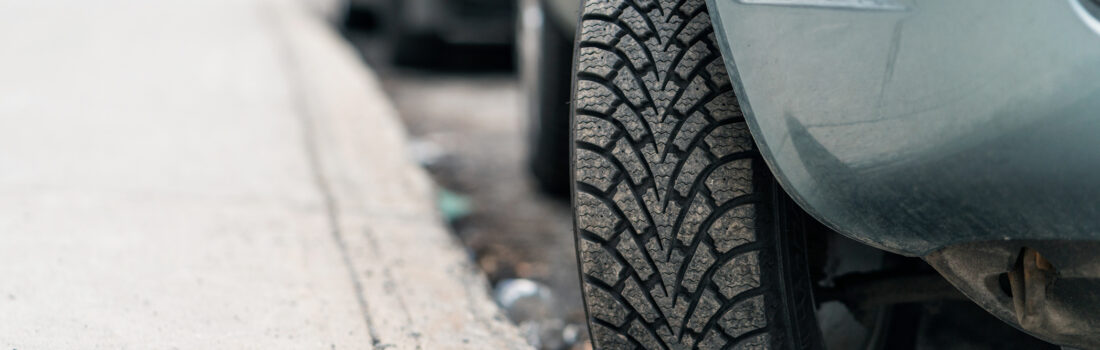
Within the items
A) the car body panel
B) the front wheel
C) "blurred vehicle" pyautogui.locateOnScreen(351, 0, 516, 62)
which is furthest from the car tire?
"blurred vehicle" pyautogui.locateOnScreen(351, 0, 516, 62)

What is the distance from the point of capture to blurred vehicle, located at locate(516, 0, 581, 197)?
125 inches

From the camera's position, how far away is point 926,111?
3.81 feet

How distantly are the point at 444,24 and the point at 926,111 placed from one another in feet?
17.2

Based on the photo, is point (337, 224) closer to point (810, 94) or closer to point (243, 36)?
point (810, 94)

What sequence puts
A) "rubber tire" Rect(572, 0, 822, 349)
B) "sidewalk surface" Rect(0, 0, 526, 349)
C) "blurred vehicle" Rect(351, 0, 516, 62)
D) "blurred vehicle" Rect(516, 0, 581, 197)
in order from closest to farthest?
"rubber tire" Rect(572, 0, 822, 349), "sidewalk surface" Rect(0, 0, 526, 349), "blurred vehicle" Rect(516, 0, 581, 197), "blurred vehicle" Rect(351, 0, 516, 62)

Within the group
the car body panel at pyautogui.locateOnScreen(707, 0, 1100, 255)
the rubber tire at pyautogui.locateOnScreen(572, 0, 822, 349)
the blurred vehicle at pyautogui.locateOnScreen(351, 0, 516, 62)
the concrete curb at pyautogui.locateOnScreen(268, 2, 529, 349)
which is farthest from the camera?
the blurred vehicle at pyautogui.locateOnScreen(351, 0, 516, 62)

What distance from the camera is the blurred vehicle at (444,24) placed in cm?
614

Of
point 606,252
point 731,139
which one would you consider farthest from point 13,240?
point 731,139

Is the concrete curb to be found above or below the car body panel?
below

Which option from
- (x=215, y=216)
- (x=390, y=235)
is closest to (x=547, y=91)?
(x=390, y=235)

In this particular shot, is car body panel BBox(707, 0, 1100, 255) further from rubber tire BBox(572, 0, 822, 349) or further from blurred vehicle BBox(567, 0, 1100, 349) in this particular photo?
rubber tire BBox(572, 0, 822, 349)

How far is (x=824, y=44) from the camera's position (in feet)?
4.03

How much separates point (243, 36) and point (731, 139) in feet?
19.5

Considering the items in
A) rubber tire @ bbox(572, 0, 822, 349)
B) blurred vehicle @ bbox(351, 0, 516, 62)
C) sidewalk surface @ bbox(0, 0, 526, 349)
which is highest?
blurred vehicle @ bbox(351, 0, 516, 62)
